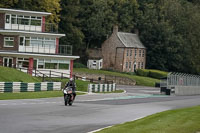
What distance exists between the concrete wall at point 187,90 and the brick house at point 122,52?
1084 inches

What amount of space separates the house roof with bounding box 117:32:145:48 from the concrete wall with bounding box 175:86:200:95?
2817cm

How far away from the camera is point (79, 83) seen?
52938 mm

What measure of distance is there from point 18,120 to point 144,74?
76798 mm

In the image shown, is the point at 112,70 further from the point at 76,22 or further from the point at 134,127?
the point at 134,127

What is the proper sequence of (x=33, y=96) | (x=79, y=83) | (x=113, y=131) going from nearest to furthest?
(x=113, y=131), (x=33, y=96), (x=79, y=83)

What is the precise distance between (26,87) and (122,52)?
56371 mm

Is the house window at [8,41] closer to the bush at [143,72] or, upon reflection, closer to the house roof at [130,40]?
the house roof at [130,40]

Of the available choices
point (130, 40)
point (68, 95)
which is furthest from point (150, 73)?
point (68, 95)

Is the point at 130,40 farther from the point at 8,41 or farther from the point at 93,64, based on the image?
the point at 8,41

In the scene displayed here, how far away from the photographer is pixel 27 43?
6009 centimetres

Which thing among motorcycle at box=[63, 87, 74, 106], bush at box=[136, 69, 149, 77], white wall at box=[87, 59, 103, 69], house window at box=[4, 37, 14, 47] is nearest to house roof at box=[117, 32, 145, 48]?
bush at box=[136, 69, 149, 77]

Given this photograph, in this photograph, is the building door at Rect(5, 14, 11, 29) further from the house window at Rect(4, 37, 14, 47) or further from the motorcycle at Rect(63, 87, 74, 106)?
the motorcycle at Rect(63, 87, 74, 106)

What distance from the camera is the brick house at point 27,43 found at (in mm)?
59219

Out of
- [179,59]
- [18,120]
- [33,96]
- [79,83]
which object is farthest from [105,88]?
[179,59]
